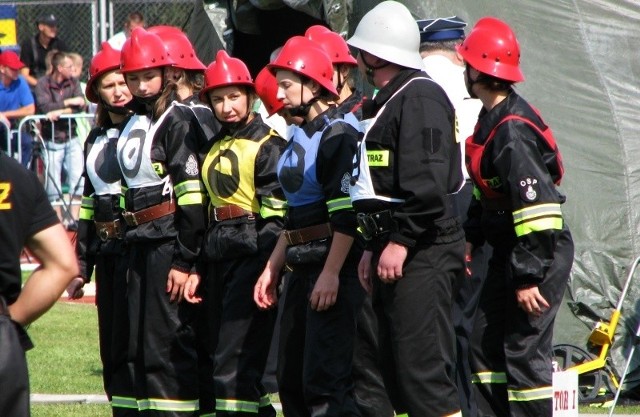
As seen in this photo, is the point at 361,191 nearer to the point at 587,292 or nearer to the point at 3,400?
the point at 3,400

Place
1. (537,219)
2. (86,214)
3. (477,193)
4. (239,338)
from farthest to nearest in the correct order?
(86,214), (239,338), (477,193), (537,219)

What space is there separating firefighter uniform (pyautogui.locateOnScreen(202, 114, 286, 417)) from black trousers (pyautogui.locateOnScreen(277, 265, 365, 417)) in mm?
367

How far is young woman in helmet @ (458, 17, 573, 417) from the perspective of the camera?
6.20 metres

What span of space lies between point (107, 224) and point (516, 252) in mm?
2649

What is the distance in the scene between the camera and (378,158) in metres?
5.87

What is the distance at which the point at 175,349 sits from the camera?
7.22 metres

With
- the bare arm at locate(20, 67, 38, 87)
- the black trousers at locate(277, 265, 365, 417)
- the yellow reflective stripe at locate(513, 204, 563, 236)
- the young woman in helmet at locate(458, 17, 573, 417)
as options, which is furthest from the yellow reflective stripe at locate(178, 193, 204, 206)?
the bare arm at locate(20, 67, 38, 87)

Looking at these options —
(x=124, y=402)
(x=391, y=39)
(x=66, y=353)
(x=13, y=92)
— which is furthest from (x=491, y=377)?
(x=13, y=92)

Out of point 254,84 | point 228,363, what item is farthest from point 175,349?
point 254,84

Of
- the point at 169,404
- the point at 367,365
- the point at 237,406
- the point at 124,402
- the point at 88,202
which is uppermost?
the point at 88,202

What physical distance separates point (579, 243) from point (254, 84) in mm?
3122

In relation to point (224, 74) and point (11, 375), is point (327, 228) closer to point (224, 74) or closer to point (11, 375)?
point (224, 74)

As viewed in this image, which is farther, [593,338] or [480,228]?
[593,338]

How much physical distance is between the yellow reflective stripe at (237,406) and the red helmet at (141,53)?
6.30 feet
